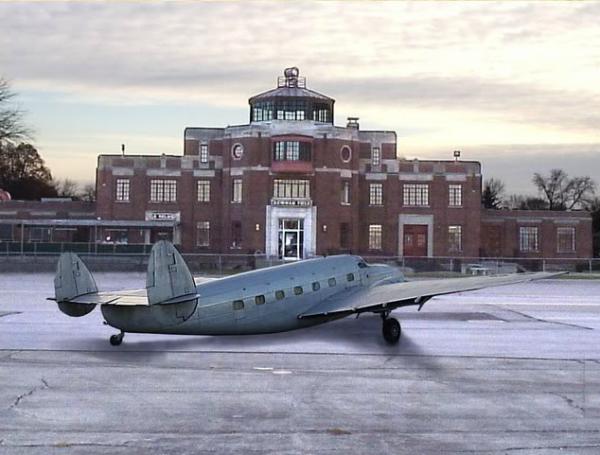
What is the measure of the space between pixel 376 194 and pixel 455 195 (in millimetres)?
7922

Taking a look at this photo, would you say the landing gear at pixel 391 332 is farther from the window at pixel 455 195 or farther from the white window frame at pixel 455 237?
the window at pixel 455 195

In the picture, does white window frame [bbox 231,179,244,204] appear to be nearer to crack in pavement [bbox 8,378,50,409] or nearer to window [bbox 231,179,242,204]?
window [bbox 231,179,242,204]

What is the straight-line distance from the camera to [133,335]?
2216 centimetres

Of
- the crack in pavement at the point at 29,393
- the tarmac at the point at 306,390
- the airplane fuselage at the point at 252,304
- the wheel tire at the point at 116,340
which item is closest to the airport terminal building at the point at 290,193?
the tarmac at the point at 306,390

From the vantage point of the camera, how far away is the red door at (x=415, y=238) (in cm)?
8225

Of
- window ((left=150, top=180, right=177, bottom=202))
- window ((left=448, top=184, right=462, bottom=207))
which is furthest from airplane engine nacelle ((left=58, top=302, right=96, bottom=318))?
window ((left=448, top=184, right=462, bottom=207))

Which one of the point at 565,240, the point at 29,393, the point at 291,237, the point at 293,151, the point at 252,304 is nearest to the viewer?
the point at 29,393

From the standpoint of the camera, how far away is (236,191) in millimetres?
80500

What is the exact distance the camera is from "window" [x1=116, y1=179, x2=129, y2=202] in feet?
268

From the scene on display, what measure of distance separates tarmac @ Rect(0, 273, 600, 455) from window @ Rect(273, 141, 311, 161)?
173ft

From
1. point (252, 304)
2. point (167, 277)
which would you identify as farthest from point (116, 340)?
point (252, 304)

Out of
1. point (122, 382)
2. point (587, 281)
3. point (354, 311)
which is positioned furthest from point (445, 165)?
point (122, 382)

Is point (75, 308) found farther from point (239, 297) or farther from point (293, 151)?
point (293, 151)

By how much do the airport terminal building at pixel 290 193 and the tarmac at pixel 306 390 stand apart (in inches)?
2081
